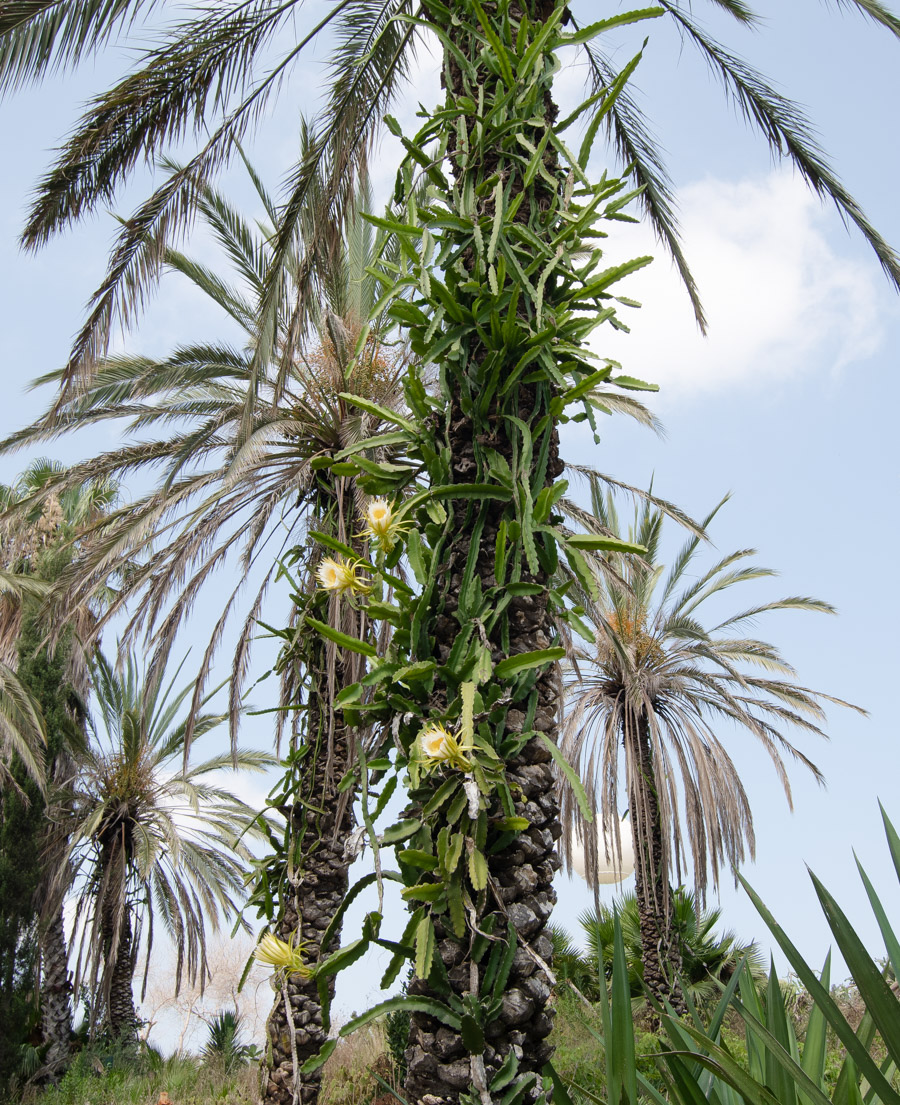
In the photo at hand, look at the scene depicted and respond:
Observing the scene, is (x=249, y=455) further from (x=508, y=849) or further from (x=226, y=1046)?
(x=226, y=1046)

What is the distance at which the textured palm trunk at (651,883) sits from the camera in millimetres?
11141

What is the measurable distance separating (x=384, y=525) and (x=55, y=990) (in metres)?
14.4

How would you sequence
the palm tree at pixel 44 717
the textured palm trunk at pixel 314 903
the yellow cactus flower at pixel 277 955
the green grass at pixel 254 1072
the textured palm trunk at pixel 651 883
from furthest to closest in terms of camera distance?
the palm tree at pixel 44 717, the textured palm trunk at pixel 651 883, the green grass at pixel 254 1072, the textured palm trunk at pixel 314 903, the yellow cactus flower at pixel 277 955

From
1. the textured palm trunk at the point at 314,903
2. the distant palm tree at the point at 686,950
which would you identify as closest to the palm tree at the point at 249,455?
the textured palm trunk at the point at 314,903

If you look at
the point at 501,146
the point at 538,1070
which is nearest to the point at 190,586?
the point at 501,146

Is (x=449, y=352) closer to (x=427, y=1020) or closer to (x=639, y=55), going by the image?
(x=639, y=55)

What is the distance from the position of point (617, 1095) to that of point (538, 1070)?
242 mm

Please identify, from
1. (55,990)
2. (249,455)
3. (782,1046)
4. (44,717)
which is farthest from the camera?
(55,990)

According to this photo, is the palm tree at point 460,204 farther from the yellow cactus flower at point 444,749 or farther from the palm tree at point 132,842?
the palm tree at point 132,842

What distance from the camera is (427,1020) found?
→ 186cm

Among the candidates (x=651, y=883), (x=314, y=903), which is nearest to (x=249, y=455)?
(x=314, y=903)

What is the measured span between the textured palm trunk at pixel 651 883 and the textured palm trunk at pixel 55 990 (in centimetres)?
850

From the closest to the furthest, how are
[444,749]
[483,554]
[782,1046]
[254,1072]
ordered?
[782,1046], [444,749], [483,554], [254,1072]

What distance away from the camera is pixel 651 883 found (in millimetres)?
11312
